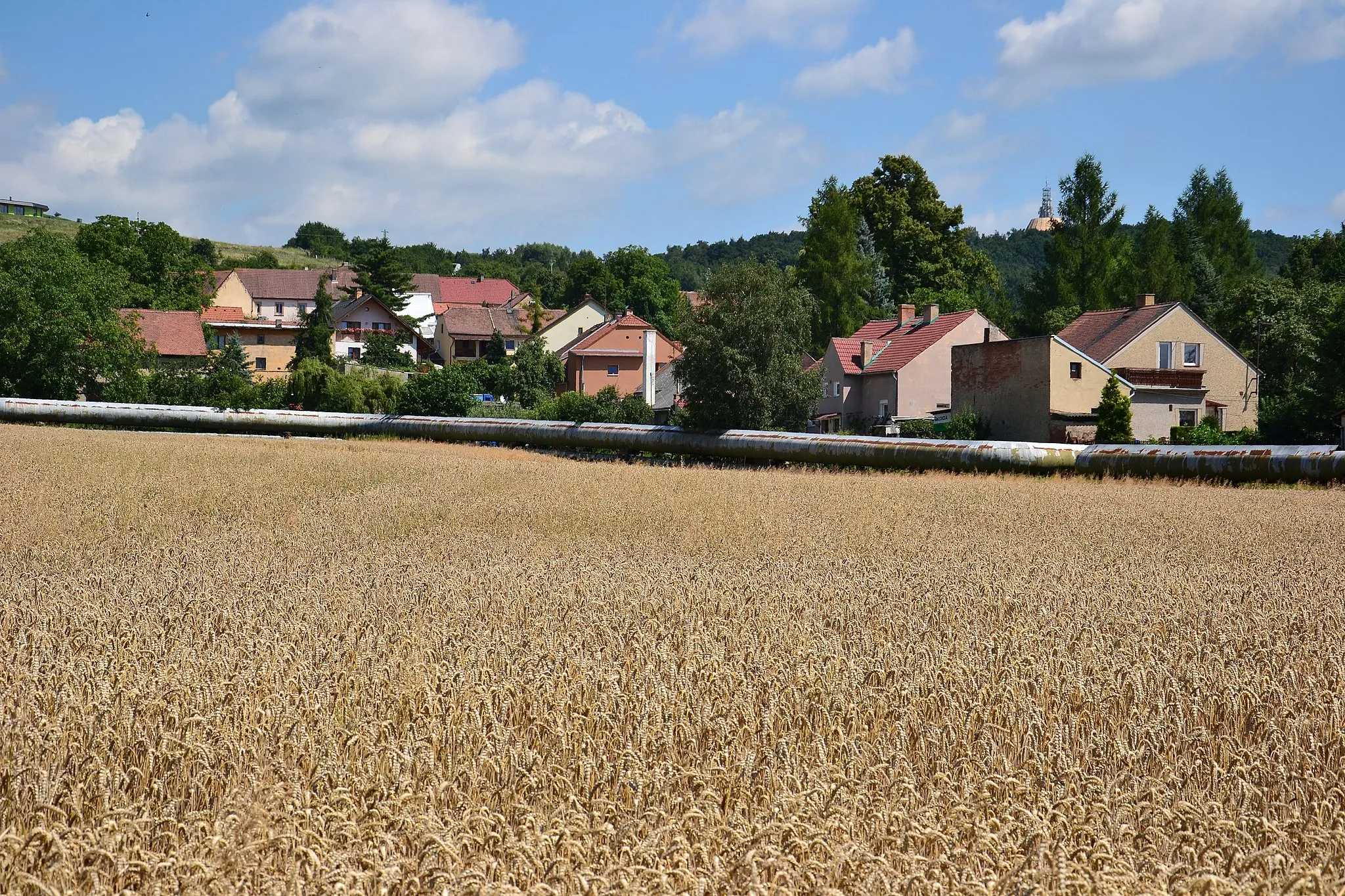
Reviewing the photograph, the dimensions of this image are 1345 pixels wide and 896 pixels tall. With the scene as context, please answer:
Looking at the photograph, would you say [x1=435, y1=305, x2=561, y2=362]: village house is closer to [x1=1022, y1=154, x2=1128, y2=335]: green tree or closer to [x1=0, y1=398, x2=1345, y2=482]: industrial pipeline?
[x1=1022, y1=154, x2=1128, y2=335]: green tree

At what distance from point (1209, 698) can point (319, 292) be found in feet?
281

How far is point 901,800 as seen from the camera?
15.0ft

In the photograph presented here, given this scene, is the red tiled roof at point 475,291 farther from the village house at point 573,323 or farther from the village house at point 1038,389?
the village house at point 1038,389

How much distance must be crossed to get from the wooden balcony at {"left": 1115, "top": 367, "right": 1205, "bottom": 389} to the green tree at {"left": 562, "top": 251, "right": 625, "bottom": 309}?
2771 inches

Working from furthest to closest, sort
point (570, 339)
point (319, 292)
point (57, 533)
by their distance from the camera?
point (570, 339), point (319, 292), point (57, 533)

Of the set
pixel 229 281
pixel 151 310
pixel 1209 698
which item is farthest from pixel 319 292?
pixel 1209 698

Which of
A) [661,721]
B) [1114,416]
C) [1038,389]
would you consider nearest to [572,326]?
[1038,389]

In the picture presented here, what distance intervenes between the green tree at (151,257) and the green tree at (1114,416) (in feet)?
223

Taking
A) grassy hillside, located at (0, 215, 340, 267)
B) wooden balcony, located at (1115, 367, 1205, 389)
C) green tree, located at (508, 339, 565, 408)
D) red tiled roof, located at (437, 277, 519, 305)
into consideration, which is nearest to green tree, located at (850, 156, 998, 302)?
green tree, located at (508, 339, 565, 408)

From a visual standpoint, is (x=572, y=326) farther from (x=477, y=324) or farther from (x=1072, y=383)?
(x=1072, y=383)

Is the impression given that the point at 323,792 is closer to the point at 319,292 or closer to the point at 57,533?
the point at 57,533

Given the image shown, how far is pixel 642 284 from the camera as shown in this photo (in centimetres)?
12162

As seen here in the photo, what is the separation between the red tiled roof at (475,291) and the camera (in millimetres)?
134875

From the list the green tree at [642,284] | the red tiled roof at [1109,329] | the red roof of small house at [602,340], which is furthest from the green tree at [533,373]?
the green tree at [642,284]
